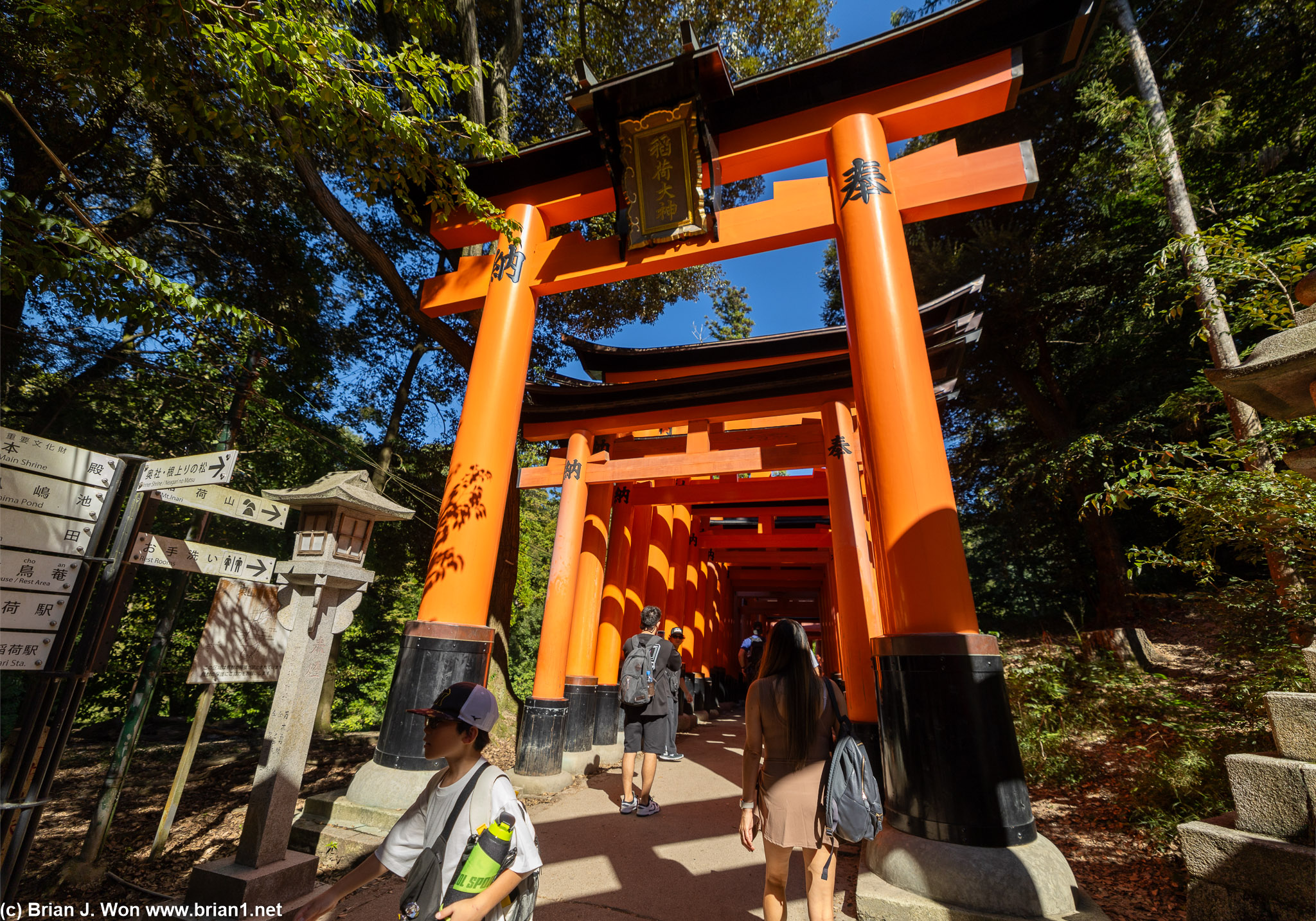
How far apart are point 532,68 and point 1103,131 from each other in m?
11.4

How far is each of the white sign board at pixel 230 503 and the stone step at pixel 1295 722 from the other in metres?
5.67

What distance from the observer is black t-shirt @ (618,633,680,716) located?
15.3 ft

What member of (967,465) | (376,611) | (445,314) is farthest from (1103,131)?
(376,611)

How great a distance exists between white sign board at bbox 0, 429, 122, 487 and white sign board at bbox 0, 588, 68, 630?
1.95ft

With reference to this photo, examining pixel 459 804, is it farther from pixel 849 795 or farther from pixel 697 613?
pixel 697 613

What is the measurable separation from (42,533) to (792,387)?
260 inches

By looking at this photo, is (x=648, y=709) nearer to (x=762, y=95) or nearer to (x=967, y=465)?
(x=762, y=95)

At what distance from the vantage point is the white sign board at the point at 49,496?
263 cm

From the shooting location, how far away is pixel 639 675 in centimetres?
476

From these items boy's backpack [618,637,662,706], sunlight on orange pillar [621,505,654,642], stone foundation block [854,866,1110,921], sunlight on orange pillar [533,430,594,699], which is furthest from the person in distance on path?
stone foundation block [854,866,1110,921]

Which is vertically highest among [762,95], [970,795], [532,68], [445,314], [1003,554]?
[532,68]

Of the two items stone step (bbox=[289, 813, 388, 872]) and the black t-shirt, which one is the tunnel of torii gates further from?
the black t-shirt

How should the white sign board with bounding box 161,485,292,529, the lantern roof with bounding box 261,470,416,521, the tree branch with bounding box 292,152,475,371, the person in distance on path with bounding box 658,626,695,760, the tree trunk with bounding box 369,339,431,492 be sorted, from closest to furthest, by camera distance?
the white sign board with bounding box 161,485,292,529, the lantern roof with bounding box 261,470,416,521, the person in distance on path with bounding box 658,626,695,760, the tree branch with bounding box 292,152,475,371, the tree trunk with bounding box 369,339,431,492

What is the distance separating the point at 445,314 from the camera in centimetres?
640
